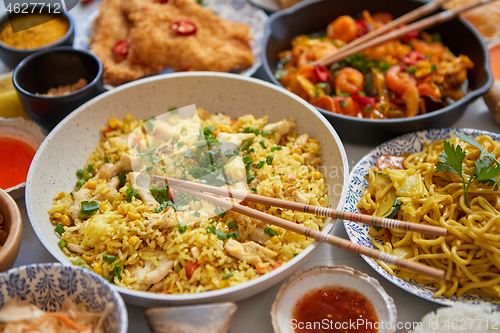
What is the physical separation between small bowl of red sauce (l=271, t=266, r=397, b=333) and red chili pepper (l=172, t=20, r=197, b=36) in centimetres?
267

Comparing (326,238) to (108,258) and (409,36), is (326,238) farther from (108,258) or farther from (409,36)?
(409,36)

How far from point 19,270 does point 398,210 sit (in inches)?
87.2

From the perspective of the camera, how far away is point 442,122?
9.75 feet

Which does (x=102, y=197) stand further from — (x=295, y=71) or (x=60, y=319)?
(x=295, y=71)

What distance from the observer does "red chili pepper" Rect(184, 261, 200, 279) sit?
6.90ft

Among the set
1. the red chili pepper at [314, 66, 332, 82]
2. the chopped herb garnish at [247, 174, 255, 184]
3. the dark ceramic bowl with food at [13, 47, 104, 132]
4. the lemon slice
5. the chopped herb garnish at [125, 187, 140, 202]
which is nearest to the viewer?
the chopped herb garnish at [125, 187, 140, 202]

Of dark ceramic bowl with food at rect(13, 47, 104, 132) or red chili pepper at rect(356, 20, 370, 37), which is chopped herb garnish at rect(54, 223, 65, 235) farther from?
red chili pepper at rect(356, 20, 370, 37)

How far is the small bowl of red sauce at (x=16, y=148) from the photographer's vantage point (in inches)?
105

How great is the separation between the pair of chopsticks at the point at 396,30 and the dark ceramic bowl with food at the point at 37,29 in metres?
2.46

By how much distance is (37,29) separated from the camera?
3643 millimetres

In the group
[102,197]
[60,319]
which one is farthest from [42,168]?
[60,319]

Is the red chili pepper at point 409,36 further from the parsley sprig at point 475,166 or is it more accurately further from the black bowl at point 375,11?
the parsley sprig at point 475,166

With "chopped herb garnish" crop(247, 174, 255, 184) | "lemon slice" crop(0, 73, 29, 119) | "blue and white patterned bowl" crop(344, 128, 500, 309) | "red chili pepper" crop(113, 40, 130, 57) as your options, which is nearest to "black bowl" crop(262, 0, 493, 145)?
"blue and white patterned bowl" crop(344, 128, 500, 309)

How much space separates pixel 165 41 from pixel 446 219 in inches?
111
